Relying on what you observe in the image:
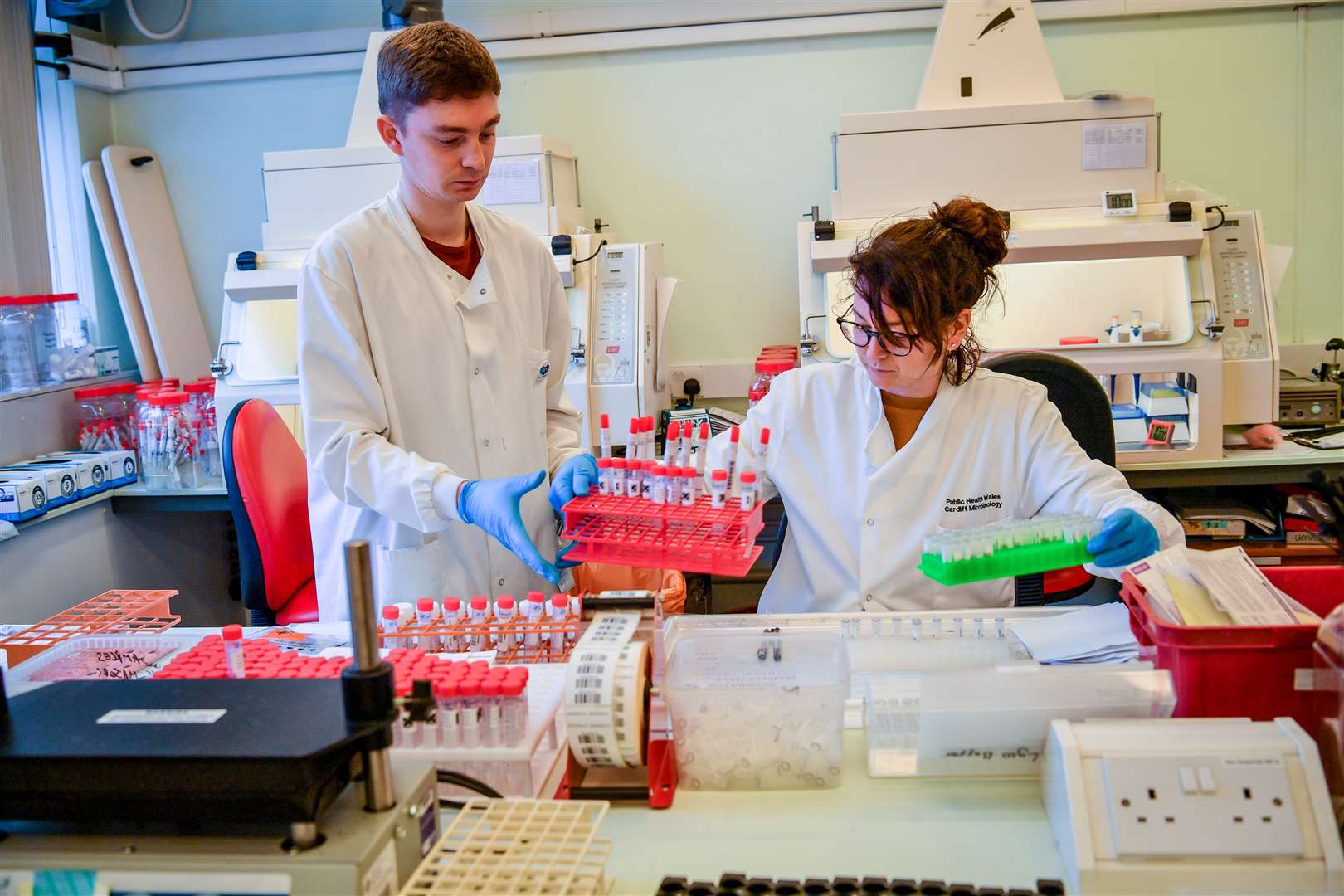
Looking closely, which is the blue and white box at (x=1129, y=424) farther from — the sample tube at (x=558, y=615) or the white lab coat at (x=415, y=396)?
the sample tube at (x=558, y=615)

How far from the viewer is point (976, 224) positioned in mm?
1936

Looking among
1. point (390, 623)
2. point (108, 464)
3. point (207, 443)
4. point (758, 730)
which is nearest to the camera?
point (758, 730)

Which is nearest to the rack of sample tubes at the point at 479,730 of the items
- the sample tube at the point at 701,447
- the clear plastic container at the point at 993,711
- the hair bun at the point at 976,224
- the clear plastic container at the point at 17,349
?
the clear plastic container at the point at 993,711

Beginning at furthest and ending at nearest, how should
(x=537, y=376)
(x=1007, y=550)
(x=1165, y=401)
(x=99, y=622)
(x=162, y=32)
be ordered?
(x=162, y=32) → (x=1165, y=401) → (x=537, y=376) → (x=99, y=622) → (x=1007, y=550)

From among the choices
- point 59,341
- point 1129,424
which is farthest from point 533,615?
point 59,341

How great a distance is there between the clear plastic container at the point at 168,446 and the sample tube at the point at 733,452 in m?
2.12

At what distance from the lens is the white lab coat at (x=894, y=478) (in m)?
2.01

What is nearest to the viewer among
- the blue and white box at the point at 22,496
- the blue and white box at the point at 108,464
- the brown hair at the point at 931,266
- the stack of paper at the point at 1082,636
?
the stack of paper at the point at 1082,636

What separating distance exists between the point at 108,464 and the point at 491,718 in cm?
255

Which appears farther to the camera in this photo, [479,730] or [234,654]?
[234,654]

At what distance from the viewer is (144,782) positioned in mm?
1008

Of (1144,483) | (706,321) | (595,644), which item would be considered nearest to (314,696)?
(595,644)

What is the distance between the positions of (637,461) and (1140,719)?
2.58 feet

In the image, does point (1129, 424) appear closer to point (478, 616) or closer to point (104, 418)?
point (478, 616)
